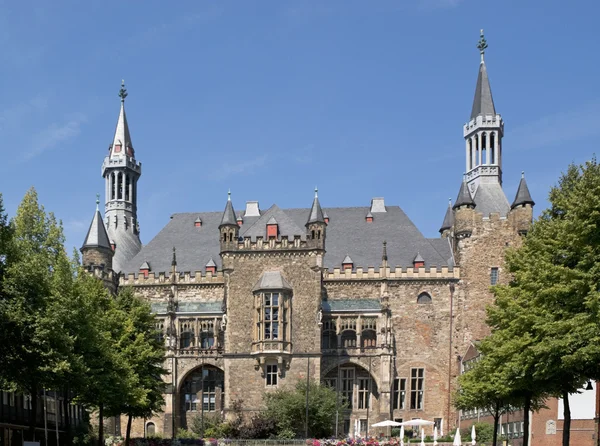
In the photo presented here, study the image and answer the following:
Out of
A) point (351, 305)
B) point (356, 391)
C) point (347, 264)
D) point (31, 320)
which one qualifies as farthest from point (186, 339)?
point (31, 320)

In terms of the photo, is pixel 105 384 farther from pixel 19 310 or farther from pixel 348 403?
pixel 348 403

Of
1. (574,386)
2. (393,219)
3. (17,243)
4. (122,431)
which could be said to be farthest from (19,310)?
(393,219)

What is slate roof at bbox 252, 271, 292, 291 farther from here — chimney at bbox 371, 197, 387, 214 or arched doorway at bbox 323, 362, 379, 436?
chimney at bbox 371, 197, 387, 214

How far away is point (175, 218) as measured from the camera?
8594cm

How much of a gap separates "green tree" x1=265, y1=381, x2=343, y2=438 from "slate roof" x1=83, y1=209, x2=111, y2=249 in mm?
21650

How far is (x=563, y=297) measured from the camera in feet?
113

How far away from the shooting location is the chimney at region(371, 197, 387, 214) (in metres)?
82.1

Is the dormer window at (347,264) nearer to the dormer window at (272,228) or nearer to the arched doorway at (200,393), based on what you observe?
the dormer window at (272,228)

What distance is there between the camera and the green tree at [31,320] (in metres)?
34.6

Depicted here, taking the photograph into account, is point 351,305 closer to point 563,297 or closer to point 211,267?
point 211,267

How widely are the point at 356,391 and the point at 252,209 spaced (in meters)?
20.2

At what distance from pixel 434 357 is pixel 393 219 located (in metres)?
14.2

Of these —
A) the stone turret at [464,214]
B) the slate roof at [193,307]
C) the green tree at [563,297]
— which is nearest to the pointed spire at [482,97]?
the stone turret at [464,214]

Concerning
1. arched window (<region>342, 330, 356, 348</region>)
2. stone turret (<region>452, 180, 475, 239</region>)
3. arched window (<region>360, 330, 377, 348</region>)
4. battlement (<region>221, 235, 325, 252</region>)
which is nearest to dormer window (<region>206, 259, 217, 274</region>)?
battlement (<region>221, 235, 325, 252</region>)
